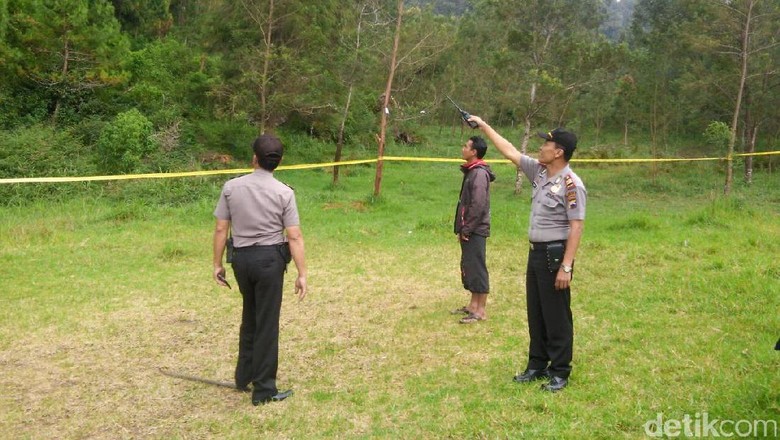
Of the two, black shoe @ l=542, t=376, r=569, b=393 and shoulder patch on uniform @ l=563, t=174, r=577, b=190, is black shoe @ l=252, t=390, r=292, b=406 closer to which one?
black shoe @ l=542, t=376, r=569, b=393

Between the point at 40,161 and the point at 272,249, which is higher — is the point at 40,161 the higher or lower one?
the lower one

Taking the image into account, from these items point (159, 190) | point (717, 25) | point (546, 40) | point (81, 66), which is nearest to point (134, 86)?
point (81, 66)

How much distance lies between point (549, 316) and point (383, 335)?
1838 millimetres

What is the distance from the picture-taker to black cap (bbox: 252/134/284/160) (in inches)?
154

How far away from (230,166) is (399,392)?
15884 millimetres

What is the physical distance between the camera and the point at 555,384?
409 cm

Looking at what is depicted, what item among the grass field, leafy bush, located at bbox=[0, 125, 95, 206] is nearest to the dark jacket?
the grass field

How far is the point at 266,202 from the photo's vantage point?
388 cm

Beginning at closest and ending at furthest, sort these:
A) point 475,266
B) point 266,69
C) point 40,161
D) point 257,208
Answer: point 257,208 → point 475,266 → point 40,161 → point 266,69

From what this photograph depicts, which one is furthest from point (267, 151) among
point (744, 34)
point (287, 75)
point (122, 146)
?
point (744, 34)

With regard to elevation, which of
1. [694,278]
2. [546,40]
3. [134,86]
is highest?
[546,40]

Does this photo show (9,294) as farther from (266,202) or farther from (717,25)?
(717,25)

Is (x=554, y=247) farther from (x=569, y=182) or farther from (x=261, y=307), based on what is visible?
(x=261, y=307)

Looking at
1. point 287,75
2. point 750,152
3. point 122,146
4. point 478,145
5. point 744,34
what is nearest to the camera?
point 478,145
